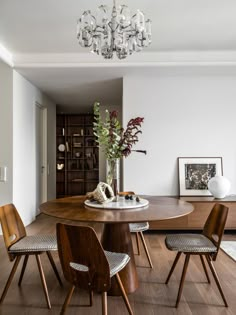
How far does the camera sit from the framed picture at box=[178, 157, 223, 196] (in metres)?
4.58

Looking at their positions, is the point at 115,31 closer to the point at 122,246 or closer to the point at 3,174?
the point at 122,246

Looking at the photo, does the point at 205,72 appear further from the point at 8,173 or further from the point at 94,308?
the point at 94,308

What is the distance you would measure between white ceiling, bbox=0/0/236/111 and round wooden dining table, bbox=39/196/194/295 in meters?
1.93

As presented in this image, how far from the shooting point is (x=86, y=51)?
399 centimetres

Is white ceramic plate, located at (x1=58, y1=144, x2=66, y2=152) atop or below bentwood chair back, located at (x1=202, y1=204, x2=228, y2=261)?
atop

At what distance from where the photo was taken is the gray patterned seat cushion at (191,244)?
89.2 inches

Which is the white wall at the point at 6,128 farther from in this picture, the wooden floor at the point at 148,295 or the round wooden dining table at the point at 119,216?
the round wooden dining table at the point at 119,216

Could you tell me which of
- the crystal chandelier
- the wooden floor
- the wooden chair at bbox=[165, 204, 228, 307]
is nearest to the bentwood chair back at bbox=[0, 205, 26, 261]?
the wooden floor

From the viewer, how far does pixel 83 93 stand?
5.97m

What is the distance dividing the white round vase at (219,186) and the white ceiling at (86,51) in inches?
66.3

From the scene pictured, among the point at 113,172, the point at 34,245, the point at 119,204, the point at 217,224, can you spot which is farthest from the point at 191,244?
the point at 34,245

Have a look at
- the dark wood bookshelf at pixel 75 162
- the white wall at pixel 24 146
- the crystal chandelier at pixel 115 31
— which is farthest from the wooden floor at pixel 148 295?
the dark wood bookshelf at pixel 75 162

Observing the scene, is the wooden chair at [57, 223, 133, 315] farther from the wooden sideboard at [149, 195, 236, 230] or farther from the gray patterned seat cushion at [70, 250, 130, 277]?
the wooden sideboard at [149, 195, 236, 230]

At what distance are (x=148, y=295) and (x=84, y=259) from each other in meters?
0.97
